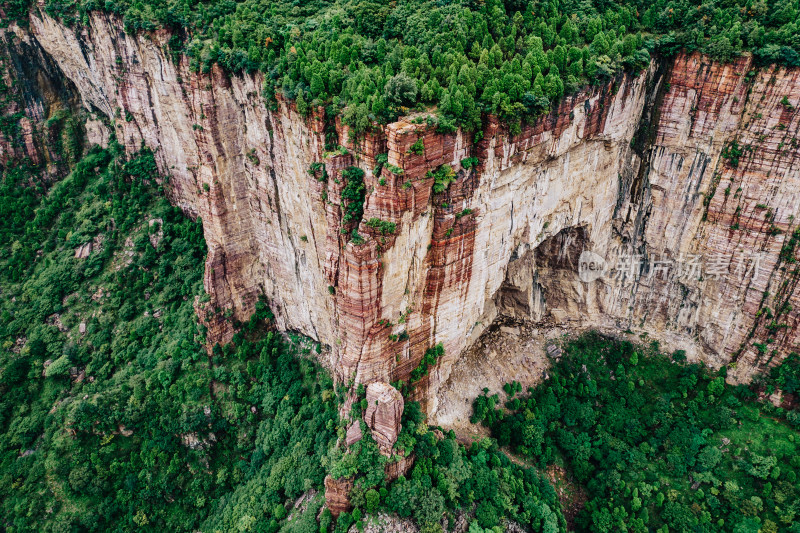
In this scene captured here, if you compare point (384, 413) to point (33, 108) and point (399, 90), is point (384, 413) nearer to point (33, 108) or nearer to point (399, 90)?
point (399, 90)

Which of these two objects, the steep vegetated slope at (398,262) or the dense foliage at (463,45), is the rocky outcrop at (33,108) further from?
the dense foliage at (463,45)

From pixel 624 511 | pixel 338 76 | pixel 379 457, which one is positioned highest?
pixel 338 76

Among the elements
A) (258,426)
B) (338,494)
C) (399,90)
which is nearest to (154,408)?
(258,426)

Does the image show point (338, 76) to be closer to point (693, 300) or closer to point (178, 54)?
point (178, 54)

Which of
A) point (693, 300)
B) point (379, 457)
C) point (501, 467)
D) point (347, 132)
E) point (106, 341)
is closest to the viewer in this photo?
point (347, 132)

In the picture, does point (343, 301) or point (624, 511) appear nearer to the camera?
point (343, 301)

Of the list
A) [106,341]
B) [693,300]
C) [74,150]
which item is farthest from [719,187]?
[74,150]
